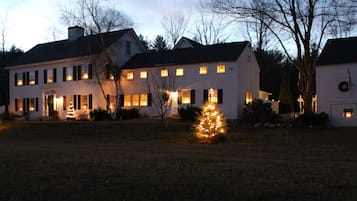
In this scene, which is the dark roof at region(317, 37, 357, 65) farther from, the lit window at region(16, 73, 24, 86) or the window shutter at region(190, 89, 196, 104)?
the lit window at region(16, 73, 24, 86)

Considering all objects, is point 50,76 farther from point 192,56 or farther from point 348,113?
point 348,113

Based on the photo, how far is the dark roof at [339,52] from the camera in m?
28.9

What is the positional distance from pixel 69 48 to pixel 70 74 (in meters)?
3.00

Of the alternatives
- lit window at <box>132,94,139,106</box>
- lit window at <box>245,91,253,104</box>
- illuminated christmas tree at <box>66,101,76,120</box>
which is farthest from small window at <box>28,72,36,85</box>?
lit window at <box>245,91,253,104</box>

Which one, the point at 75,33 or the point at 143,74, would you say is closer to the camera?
the point at 143,74

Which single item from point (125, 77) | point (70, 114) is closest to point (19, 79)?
point (70, 114)

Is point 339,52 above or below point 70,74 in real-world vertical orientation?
above

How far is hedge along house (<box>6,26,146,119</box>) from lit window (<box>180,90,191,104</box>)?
6.37m

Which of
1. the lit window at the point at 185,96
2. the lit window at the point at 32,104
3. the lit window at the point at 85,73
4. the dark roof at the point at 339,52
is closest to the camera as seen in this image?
the dark roof at the point at 339,52

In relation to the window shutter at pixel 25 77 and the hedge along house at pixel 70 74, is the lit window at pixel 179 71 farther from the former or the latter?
the window shutter at pixel 25 77

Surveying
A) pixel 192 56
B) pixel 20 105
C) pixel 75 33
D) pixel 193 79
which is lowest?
pixel 20 105

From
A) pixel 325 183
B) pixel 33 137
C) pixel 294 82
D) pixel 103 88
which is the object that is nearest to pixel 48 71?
pixel 103 88

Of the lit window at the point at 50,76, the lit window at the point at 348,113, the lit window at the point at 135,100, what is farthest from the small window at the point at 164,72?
the lit window at the point at 348,113

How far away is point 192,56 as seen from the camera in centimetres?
3359
